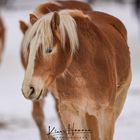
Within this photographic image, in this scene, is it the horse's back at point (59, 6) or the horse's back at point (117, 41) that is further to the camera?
the horse's back at point (59, 6)

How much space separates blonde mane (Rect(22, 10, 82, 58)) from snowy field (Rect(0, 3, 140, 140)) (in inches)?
19.2

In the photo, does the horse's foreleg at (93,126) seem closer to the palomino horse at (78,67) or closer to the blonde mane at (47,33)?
the palomino horse at (78,67)

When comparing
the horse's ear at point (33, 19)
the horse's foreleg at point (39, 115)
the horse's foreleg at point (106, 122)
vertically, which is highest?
the horse's foreleg at point (39, 115)

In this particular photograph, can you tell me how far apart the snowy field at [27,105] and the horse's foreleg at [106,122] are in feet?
1.21

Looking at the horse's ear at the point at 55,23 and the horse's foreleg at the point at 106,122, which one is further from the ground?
the horse's ear at the point at 55,23

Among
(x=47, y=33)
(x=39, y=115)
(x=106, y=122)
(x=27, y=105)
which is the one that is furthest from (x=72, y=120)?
(x=27, y=105)

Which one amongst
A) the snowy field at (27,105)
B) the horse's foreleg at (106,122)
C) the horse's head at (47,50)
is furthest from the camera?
the snowy field at (27,105)

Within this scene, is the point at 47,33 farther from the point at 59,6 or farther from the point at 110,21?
the point at 59,6

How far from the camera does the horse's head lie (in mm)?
834

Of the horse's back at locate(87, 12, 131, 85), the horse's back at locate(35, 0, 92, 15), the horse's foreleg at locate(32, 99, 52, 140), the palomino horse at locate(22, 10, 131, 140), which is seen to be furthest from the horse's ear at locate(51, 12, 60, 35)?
the horse's foreleg at locate(32, 99, 52, 140)

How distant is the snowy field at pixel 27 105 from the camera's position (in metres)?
1.56

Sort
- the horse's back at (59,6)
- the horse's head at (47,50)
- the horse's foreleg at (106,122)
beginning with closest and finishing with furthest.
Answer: the horse's head at (47,50) → the horse's foreleg at (106,122) → the horse's back at (59,6)

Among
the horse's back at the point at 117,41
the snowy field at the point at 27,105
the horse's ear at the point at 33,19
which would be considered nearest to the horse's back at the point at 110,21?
the horse's back at the point at 117,41

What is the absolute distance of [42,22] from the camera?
86cm
